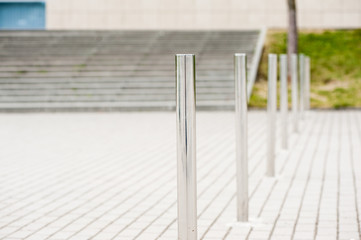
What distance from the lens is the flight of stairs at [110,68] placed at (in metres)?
21.0

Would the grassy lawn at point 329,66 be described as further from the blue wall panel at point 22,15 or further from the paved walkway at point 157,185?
the blue wall panel at point 22,15

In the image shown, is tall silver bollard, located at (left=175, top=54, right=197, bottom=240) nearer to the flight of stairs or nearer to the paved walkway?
the paved walkway

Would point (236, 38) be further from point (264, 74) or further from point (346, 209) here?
point (346, 209)

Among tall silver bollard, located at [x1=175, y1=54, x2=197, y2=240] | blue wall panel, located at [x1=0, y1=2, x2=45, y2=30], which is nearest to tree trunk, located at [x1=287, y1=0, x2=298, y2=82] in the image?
tall silver bollard, located at [x1=175, y1=54, x2=197, y2=240]

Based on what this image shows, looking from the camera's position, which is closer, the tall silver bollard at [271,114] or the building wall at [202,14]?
the tall silver bollard at [271,114]

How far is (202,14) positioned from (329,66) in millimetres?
11384

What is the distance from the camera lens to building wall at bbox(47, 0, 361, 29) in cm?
3378

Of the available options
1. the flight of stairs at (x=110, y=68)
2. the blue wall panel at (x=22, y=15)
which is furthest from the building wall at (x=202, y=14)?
the flight of stairs at (x=110, y=68)

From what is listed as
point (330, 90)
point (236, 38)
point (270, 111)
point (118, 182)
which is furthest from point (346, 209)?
point (236, 38)

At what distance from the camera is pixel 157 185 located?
855cm

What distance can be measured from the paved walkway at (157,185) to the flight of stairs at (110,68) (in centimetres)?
568

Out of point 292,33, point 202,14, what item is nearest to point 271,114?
point 292,33

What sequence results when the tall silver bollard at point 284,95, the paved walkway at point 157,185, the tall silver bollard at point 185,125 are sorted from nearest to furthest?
the tall silver bollard at point 185,125, the paved walkway at point 157,185, the tall silver bollard at point 284,95

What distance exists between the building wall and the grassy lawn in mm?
5922
